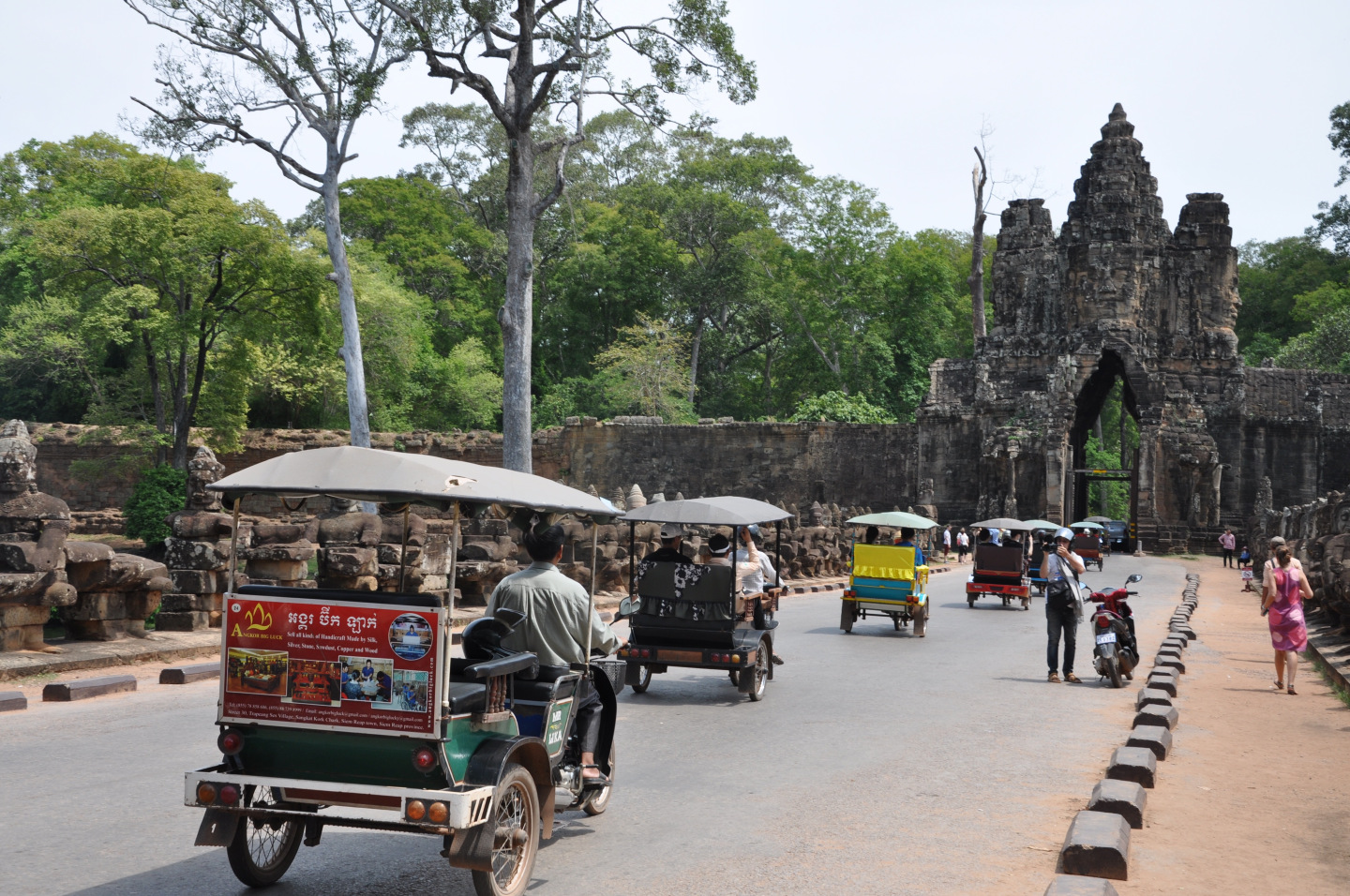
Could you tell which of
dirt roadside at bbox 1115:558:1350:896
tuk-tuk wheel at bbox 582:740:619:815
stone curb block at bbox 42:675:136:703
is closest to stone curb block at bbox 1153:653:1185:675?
dirt roadside at bbox 1115:558:1350:896

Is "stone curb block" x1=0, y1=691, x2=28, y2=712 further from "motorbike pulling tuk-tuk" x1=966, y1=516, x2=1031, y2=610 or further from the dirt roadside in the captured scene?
"motorbike pulling tuk-tuk" x1=966, y1=516, x2=1031, y2=610

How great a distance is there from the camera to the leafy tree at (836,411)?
4769 cm

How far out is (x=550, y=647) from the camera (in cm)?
595

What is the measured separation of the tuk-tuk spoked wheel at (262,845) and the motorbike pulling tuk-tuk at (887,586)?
11401 millimetres

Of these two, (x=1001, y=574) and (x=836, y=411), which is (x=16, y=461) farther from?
(x=836, y=411)

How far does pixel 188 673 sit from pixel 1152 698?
8516mm

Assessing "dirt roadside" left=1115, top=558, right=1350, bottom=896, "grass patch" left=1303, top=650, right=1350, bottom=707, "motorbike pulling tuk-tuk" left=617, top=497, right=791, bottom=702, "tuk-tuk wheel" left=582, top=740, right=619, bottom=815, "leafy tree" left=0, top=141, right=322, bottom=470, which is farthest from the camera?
"leafy tree" left=0, top=141, right=322, bottom=470

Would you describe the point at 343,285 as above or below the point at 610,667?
above

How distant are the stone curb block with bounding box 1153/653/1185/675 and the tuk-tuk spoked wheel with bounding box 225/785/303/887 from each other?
9.75m

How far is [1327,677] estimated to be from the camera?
12984 millimetres

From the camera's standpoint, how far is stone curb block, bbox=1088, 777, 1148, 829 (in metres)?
6.34

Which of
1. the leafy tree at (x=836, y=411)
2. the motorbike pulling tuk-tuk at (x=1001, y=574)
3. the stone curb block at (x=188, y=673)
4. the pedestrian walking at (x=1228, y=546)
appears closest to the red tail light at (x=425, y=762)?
the stone curb block at (x=188, y=673)

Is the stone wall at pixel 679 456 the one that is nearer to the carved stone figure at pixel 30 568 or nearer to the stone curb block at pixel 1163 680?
the carved stone figure at pixel 30 568

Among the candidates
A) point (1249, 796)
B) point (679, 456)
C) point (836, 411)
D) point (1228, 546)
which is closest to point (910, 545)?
point (1249, 796)
